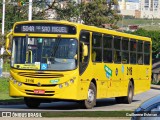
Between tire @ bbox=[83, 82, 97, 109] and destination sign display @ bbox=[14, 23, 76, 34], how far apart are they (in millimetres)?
2352

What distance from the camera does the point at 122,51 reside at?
2573 cm

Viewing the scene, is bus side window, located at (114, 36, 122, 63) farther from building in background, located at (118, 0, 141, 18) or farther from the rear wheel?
building in background, located at (118, 0, 141, 18)

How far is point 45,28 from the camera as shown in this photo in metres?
21.3

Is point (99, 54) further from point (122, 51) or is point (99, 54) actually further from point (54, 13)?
point (54, 13)

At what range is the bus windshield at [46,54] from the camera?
816 inches

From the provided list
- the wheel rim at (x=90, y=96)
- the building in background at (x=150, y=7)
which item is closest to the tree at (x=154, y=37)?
the wheel rim at (x=90, y=96)

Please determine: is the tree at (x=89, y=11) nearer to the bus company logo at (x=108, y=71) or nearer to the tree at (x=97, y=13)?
the tree at (x=97, y=13)

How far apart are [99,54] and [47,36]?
105 inches

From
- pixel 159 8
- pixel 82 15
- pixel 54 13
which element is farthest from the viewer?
pixel 159 8

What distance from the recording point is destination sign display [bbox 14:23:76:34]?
2113cm

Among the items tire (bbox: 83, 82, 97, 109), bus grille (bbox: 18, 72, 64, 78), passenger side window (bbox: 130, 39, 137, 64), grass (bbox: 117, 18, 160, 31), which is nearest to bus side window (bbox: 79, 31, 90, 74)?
bus grille (bbox: 18, 72, 64, 78)

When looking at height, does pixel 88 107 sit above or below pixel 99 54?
below

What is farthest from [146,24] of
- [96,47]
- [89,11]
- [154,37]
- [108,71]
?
[96,47]

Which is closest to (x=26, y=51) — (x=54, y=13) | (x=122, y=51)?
(x=122, y=51)
